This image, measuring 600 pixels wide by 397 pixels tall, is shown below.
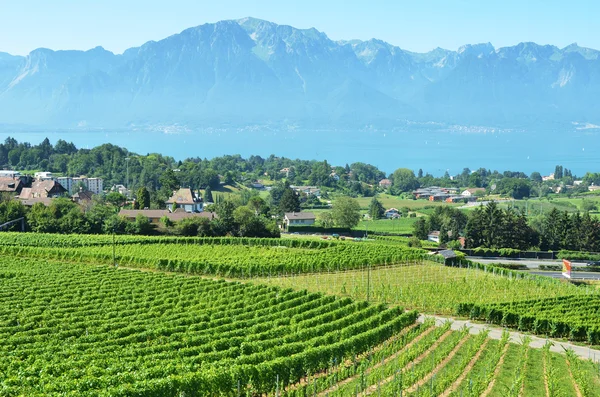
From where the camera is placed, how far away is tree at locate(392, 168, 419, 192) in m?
134

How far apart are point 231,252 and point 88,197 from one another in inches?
1622

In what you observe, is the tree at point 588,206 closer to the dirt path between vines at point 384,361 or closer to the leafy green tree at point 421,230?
the leafy green tree at point 421,230

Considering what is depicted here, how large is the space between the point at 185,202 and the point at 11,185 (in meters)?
21.1

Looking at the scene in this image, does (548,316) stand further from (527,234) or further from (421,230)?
(421,230)

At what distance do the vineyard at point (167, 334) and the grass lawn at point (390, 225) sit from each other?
149 feet

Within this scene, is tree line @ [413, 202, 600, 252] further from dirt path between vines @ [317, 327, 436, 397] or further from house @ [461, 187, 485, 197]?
house @ [461, 187, 485, 197]

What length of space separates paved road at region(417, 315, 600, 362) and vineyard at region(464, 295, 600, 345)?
2.03ft

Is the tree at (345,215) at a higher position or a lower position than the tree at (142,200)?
lower

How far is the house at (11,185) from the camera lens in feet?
271

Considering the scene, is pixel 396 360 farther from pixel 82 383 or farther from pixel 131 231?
pixel 131 231

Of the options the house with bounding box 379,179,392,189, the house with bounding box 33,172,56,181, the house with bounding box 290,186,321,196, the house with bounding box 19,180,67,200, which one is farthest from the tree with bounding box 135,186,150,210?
the house with bounding box 379,179,392,189

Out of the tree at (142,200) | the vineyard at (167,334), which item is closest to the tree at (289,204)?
the tree at (142,200)

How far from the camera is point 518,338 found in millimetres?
29438

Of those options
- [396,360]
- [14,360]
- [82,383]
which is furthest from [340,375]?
[14,360]
